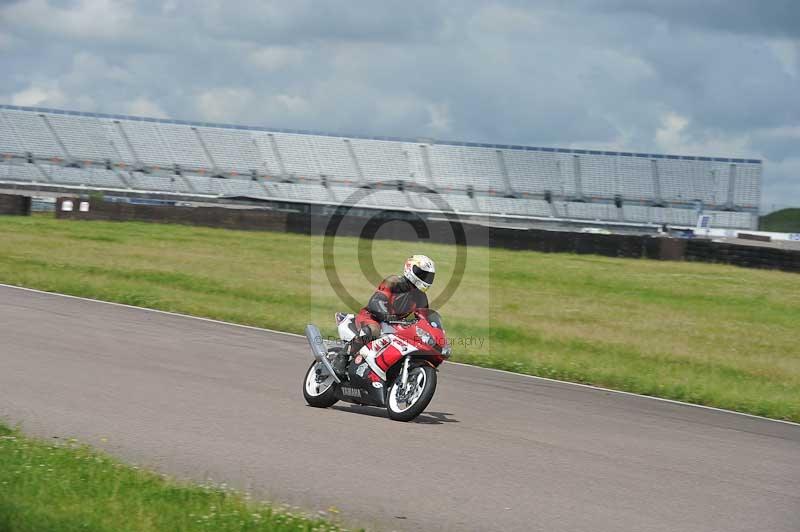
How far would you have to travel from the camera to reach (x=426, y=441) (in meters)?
8.15

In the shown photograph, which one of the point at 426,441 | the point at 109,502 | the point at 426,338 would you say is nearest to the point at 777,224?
the point at 426,338

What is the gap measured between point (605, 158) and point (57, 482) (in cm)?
5500

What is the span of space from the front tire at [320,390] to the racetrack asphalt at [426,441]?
115 millimetres

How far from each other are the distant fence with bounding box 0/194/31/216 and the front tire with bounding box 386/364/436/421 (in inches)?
1166

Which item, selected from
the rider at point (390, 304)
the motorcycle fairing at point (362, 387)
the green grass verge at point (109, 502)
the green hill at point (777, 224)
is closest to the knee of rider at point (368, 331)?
the rider at point (390, 304)

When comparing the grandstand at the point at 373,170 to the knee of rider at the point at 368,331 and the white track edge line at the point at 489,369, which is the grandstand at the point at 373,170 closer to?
the white track edge line at the point at 489,369

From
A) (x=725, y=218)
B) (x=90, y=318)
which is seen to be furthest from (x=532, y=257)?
(x=725, y=218)

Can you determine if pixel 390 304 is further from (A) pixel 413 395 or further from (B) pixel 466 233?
(B) pixel 466 233

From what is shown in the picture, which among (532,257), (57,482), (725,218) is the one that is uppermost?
(725,218)

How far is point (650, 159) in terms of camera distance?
58844 mm

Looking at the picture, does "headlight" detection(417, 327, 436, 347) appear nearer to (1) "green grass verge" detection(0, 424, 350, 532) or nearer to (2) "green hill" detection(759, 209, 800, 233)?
(1) "green grass verge" detection(0, 424, 350, 532)

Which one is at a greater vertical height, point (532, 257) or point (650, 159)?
point (650, 159)

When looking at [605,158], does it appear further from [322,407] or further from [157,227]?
[322,407]

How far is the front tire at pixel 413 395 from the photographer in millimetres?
8852
